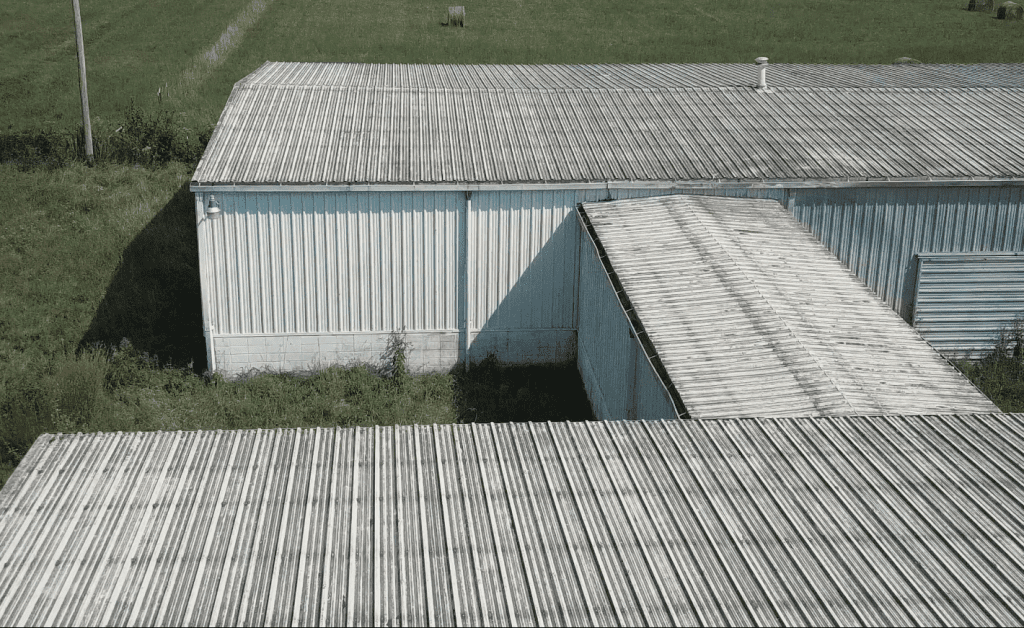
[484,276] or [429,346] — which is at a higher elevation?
[484,276]

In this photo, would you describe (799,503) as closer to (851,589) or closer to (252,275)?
(851,589)

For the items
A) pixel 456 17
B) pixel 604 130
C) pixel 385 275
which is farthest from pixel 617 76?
pixel 456 17

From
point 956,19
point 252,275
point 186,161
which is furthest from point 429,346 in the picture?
point 956,19

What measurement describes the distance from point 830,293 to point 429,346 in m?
6.41

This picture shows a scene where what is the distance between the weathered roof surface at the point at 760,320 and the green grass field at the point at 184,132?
3025mm

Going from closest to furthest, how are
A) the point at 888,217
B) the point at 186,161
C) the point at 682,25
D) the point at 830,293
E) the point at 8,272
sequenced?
the point at 830,293 → the point at 888,217 → the point at 8,272 → the point at 186,161 → the point at 682,25

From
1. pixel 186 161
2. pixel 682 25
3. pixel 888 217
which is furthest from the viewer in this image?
pixel 682 25

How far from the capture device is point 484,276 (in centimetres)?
1541

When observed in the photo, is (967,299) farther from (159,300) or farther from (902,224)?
(159,300)

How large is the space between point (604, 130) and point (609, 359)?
17.6 feet

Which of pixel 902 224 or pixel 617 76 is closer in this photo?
pixel 902 224

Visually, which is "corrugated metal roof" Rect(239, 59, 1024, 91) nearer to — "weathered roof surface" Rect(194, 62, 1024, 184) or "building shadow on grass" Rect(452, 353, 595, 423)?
"weathered roof surface" Rect(194, 62, 1024, 184)

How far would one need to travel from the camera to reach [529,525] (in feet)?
24.6

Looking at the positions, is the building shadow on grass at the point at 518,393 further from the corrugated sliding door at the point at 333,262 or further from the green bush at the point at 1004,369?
the green bush at the point at 1004,369
